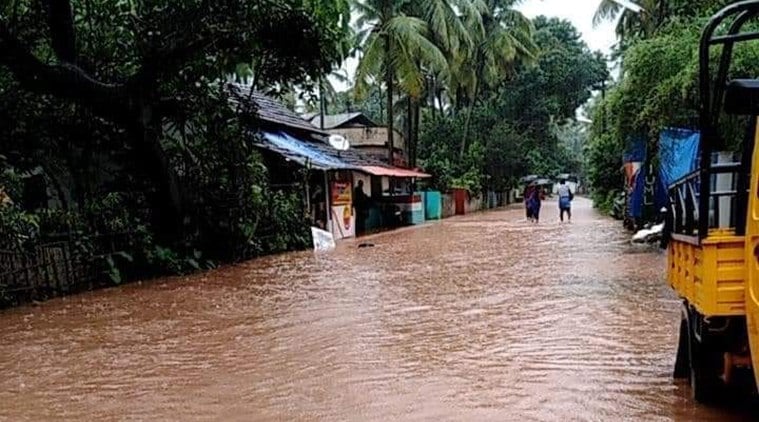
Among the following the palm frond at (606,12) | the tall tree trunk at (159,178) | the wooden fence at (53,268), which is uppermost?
the palm frond at (606,12)

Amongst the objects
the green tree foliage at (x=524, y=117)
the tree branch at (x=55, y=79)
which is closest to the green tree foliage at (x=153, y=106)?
the tree branch at (x=55, y=79)

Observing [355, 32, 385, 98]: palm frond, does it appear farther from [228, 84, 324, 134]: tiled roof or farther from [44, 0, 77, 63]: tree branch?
[44, 0, 77, 63]: tree branch

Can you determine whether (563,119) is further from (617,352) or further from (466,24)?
(617,352)

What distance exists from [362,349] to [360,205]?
20596mm

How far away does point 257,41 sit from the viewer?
14.4 metres

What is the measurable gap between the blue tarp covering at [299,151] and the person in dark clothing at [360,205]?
2929 mm

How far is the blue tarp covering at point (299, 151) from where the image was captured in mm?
21406

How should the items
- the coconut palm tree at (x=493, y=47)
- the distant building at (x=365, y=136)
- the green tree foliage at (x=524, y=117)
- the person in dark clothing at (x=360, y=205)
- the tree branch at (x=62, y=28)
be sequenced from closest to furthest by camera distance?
the tree branch at (x=62, y=28)
the person in dark clothing at (x=360, y=205)
the distant building at (x=365, y=136)
the coconut palm tree at (x=493, y=47)
the green tree foliage at (x=524, y=117)

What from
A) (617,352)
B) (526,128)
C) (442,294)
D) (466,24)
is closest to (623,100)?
(442,294)

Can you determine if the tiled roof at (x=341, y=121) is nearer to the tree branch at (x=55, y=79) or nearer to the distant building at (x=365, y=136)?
the distant building at (x=365, y=136)

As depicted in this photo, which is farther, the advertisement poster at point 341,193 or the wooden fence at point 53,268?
the advertisement poster at point 341,193

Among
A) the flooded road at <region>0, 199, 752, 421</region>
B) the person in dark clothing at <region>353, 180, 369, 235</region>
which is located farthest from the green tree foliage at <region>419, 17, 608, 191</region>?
the flooded road at <region>0, 199, 752, 421</region>

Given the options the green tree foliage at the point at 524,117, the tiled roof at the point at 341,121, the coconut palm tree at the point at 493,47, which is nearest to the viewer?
the coconut palm tree at the point at 493,47

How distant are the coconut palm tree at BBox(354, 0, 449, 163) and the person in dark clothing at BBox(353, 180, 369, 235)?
4289 millimetres
